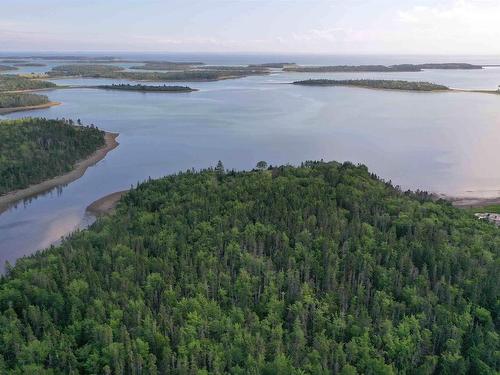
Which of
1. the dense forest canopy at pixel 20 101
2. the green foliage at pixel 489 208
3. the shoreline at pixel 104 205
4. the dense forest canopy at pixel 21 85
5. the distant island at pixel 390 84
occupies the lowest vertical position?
the shoreline at pixel 104 205

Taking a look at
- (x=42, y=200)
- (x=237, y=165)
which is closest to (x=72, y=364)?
(x=42, y=200)

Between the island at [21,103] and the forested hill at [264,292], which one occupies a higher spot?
the island at [21,103]

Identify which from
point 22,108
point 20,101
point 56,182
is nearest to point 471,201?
point 56,182

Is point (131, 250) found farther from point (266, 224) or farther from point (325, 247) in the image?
point (325, 247)

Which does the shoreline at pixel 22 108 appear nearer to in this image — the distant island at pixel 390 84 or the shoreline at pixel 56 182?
the shoreline at pixel 56 182

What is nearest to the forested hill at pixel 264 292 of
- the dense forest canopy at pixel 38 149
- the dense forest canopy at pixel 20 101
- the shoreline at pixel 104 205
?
the shoreline at pixel 104 205

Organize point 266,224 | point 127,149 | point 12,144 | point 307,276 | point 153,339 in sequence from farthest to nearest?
point 127,149
point 12,144
point 266,224
point 307,276
point 153,339
